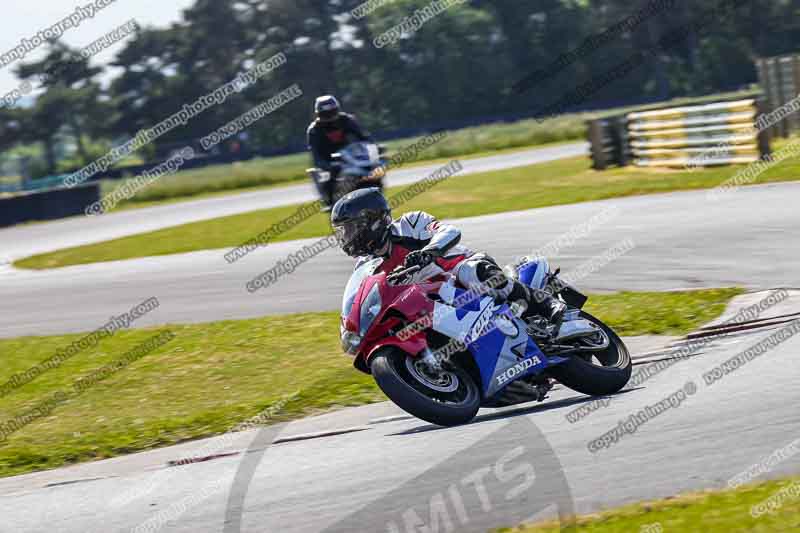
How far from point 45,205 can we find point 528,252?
Answer: 26.7 meters

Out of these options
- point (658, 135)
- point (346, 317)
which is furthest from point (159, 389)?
point (658, 135)

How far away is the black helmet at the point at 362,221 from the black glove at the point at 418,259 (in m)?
0.32

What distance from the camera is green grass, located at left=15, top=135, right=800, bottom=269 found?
20.8 metres

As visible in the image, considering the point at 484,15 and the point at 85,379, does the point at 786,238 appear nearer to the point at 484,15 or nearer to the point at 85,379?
the point at 85,379

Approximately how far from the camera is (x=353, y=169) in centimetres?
1605

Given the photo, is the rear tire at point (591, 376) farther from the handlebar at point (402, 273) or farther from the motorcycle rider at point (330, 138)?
the motorcycle rider at point (330, 138)

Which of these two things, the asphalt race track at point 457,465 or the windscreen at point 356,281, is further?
the windscreen at point 356,281

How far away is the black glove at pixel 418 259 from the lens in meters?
7.21

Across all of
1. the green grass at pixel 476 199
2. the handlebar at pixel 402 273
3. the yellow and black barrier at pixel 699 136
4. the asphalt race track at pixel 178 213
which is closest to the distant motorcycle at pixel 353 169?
the green grass at pixel 476 199

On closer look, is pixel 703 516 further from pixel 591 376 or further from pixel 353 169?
pixel 353 169

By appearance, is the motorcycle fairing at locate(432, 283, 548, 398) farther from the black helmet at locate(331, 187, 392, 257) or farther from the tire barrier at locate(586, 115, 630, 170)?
the tire barrier at locate(586, 115, 630, 170)

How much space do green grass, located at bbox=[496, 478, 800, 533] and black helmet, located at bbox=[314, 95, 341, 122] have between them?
11.3 m

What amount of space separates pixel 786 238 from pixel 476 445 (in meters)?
7.69

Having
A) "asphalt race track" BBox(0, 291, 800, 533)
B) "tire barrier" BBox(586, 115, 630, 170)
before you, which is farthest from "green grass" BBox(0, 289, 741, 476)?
"tire barrier" BBox(586, 115, 630, 170)
